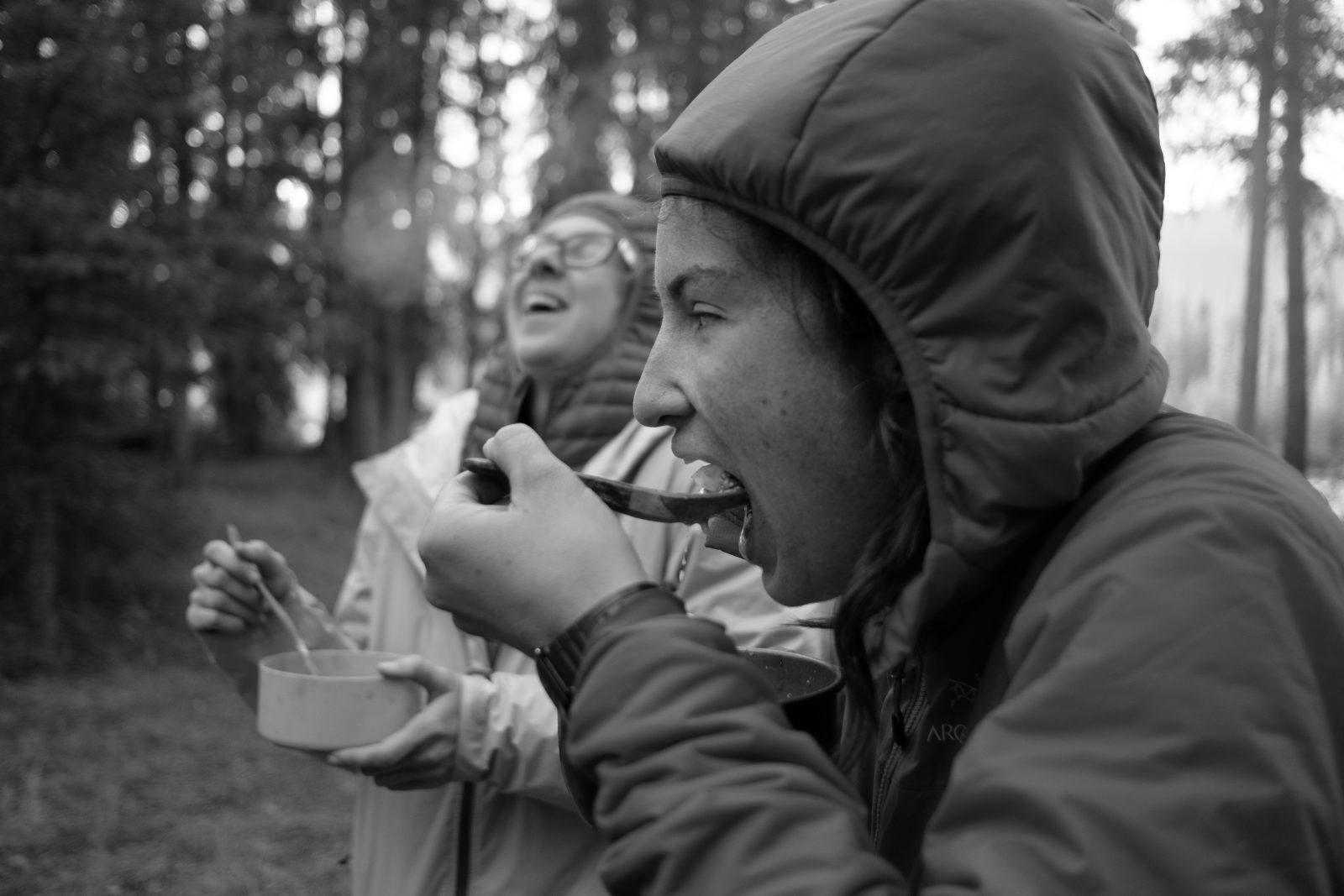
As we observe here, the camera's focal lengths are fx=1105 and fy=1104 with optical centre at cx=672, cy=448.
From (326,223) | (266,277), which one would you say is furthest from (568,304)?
(326,223)

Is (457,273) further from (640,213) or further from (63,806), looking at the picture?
(640,213)

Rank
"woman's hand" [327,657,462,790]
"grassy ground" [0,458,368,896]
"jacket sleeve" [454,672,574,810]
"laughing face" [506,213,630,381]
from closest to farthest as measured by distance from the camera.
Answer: "woman's hand" [327,657,462,790] < "jacket sleeve" [454,672,574,810] < "laughing face" [506,213,630,381] < "grassy ground" [0,458,368,896]

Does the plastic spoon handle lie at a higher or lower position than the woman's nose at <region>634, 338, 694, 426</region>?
lower

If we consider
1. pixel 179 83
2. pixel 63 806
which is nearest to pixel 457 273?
pixel 179 83

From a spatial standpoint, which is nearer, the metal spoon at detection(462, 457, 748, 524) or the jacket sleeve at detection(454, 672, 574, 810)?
the metal spoon at detection(462, 457, 748, 524)

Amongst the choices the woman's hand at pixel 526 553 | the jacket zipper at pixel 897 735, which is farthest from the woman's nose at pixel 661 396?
the jacket zipper at pixel 897 735

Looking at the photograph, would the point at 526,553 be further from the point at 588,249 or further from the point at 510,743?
the point at 588,249

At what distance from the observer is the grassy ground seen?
4.82 m

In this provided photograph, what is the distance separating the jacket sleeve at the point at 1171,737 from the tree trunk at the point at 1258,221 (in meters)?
3.11

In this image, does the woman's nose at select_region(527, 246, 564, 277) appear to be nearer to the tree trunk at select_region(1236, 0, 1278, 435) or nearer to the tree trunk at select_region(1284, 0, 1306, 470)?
the tree trunk at select_region(1236, 0, 1278, 435)

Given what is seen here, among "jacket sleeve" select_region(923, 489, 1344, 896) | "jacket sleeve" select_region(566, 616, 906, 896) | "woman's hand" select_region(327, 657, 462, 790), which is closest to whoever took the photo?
"jacket sleeve" select_region(923, 489, 1344, 896)

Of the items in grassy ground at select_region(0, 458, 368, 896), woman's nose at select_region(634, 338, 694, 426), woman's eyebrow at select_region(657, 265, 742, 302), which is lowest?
grassy ground at select_region(0, 458, 368, 896)

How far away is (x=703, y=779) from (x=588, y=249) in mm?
2212

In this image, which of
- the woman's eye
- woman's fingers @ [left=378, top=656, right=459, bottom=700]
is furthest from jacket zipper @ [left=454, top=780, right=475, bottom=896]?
the woman's eye
